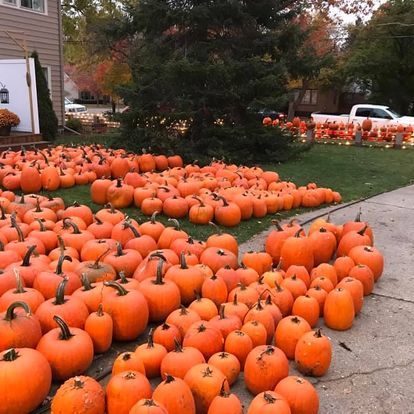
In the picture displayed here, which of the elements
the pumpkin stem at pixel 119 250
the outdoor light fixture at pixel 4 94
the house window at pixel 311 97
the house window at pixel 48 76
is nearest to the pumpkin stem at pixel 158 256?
the pumpkin stem at pixel 119 250

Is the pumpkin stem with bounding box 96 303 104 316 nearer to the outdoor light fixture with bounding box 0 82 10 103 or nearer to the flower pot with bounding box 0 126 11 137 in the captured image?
the flower pot with bounding box 0 126 11 137

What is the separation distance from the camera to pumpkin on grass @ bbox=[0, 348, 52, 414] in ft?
7.97

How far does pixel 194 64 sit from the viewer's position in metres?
9.34

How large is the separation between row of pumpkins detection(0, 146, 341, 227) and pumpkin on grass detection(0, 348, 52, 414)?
326 cm

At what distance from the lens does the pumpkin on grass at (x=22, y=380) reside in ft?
7.97

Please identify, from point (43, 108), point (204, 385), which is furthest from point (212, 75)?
point (204, 385)

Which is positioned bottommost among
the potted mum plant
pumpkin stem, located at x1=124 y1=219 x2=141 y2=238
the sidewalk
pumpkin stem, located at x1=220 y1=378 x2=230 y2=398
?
the sidewalk

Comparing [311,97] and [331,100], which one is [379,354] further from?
[311,97]

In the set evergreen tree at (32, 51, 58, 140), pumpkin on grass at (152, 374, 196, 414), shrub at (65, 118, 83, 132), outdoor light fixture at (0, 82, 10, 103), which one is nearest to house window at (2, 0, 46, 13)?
evergreen tree at (32, 51, 58, 140)

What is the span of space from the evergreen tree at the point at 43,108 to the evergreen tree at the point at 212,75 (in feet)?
13.9

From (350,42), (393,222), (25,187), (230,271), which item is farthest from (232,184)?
(350,42)

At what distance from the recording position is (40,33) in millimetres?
16891

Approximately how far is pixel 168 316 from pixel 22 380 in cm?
112

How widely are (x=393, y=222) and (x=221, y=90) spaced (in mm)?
4987
